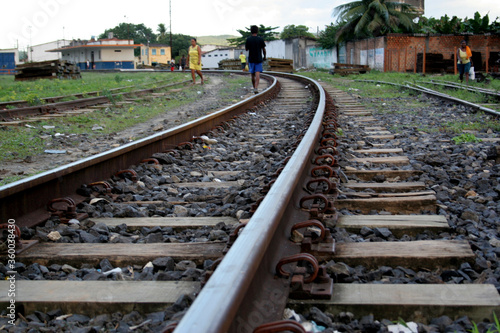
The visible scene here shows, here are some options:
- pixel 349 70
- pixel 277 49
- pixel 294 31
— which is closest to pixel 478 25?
pixel 349 70

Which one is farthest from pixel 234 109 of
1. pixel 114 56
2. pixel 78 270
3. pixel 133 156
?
pixel 114 56

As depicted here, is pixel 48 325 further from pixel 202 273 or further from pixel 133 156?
pixel 133 156

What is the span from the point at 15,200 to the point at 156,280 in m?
1.26

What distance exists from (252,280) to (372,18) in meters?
38.8

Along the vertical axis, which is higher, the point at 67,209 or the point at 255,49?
the point at 255,49

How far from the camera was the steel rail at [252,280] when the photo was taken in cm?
121

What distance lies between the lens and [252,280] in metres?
1.59

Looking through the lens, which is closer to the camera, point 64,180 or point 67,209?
point 67,209

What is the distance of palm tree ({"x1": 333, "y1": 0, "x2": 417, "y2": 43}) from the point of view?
36531 mm

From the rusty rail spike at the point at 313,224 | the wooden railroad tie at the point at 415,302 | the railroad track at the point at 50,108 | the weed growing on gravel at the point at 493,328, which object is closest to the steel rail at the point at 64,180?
the rusty rail spike at the point at 313,224

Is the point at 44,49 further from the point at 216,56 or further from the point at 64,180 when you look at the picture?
the point at 64,180

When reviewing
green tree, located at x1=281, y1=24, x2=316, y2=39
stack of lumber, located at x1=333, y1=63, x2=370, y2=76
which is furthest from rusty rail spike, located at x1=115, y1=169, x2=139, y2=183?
green tree, located at x1=281, y1=24, x2=316, y2=39

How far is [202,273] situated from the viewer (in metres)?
2.12

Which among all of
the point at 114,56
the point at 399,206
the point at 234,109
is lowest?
the point at 399,206
